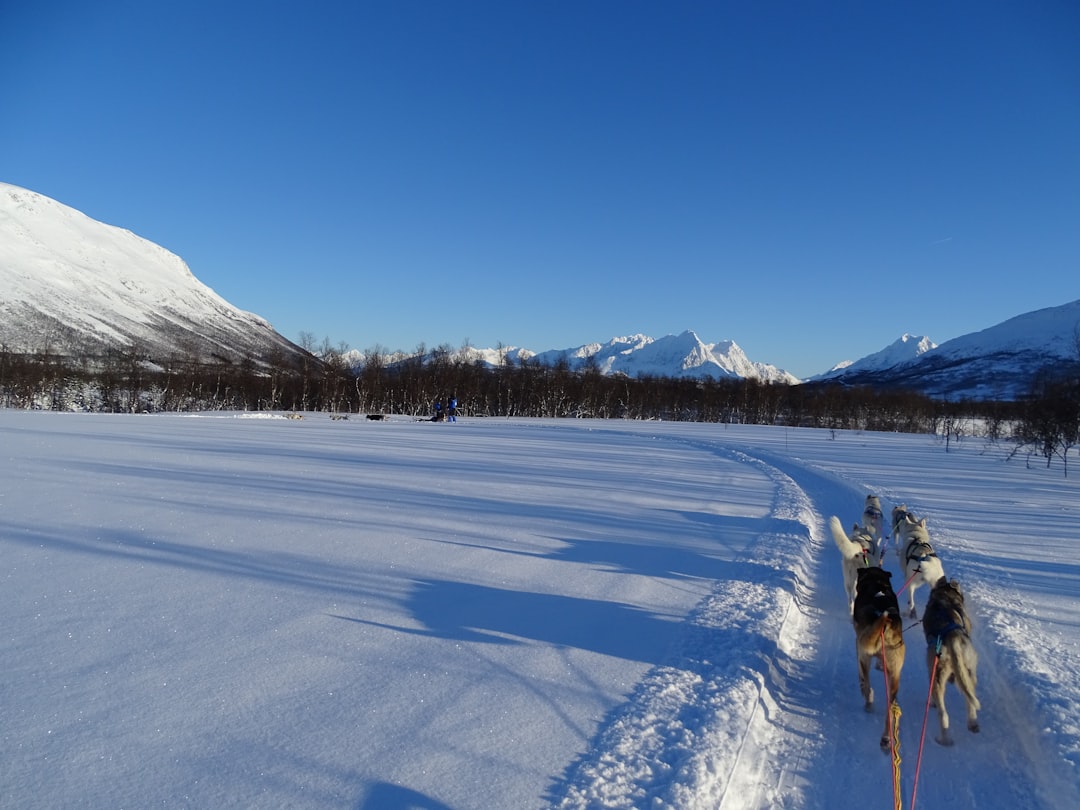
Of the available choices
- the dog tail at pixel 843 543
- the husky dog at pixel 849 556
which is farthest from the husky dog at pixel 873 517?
the dog tail at pixel 843 543

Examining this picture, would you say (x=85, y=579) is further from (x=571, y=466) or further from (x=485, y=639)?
(x=571, y=466)

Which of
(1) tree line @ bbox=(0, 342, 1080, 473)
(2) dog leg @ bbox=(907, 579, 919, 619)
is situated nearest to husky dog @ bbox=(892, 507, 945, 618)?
(2) dog leg @ bbox=(907, 579, 919, 619)

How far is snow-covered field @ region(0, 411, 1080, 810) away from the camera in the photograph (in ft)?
10.6

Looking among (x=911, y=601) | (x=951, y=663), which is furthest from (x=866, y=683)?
(x=911, y=601)

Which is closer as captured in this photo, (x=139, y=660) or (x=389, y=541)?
(x=139, y=660)

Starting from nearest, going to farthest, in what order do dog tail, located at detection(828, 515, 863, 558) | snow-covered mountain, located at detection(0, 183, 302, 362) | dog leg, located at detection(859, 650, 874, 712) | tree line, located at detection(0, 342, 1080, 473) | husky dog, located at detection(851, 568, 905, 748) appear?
husky dog, located at detection(851, 568, 905, 748)
dog leg, located at detection(859, 650, 874, 712)
dog tail, located at detection(828, 515, 863, 558)
tree line, located at detection(0, 342, 1080, 473)
snow-covered mountain, located at detection(0, 183, 302, 362)

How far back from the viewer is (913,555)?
642 cm

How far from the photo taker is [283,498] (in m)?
11.2

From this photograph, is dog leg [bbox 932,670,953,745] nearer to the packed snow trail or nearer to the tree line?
the packed snow trail

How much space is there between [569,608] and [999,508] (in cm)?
1229

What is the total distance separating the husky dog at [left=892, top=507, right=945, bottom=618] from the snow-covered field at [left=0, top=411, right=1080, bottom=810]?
2.15ft

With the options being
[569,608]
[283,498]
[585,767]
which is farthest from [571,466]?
[585,767]

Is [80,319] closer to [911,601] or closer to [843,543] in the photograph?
[843,543]

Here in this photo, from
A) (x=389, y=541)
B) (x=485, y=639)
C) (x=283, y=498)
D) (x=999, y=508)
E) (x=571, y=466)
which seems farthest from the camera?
(x=571, y=466)
